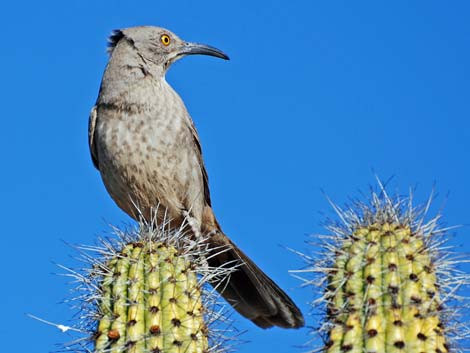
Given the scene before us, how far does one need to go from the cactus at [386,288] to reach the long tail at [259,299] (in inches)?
92.9

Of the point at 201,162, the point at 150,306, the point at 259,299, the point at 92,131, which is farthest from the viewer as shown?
the point at 201,162

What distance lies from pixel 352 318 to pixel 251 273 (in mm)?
3314

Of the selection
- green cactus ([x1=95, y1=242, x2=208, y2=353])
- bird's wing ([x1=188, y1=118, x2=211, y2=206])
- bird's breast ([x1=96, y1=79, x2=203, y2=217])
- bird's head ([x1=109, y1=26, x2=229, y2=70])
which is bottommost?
green cactus ([x1=95, y1=242, x2=208, y2=353])

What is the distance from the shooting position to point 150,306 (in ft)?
11.1

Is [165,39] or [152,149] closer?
[152,149]

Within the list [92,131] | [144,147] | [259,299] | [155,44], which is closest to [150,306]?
[259,299]

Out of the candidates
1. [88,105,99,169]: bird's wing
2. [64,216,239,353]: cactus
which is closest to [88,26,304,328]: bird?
[88,105,99,169]: bird's wing

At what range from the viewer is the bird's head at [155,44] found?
675 cm

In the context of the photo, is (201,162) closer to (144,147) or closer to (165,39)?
(144,147)

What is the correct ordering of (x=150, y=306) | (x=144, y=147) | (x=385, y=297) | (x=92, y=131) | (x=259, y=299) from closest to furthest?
(x=385, y=297), (x=150, y=306), (x=259, y=299), (x=144, y=147), (x=92, y=131)

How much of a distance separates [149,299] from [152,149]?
9.56 feet

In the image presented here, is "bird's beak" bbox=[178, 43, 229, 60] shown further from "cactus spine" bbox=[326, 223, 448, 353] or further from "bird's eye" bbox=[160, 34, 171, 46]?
"cactus spine" bbox=[326, 223, 448, 353]

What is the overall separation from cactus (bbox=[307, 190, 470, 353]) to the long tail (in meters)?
2.36

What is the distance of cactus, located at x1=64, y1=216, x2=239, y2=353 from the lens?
11.0 ft
